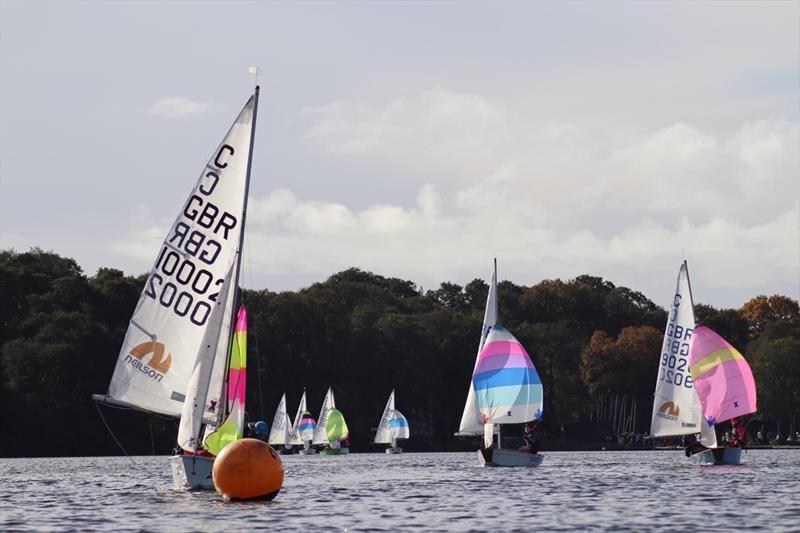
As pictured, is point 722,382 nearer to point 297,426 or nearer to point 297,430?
point 297,426

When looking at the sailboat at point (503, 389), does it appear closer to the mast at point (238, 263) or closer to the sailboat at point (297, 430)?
the mast at point (238, 263)

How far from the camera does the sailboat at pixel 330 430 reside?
13088cm

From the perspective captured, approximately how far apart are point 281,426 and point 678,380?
59.1 metres

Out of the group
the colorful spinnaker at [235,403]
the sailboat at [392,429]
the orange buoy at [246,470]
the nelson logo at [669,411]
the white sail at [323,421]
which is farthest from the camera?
the white sail at [323,421]

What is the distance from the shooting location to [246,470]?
132ft

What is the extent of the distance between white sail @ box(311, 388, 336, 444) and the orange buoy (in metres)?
92.8

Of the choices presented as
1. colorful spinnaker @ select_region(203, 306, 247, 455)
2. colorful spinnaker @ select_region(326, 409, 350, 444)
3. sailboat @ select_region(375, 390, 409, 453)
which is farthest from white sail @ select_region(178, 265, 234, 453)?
sailboat @ select_region(375, 390, 409, 453)

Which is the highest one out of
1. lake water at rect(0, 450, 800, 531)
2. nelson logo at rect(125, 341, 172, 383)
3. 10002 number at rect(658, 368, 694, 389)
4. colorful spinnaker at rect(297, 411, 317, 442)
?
10002 number at rect(658, 368, 694, 389)

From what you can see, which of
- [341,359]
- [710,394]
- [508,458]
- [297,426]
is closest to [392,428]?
[297,426]

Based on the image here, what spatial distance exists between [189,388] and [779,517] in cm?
1882

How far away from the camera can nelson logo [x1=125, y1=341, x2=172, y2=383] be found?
4572 cm

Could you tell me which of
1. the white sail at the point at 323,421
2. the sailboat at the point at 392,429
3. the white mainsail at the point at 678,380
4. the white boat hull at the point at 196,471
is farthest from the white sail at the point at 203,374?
the sailboat at the point at 392,429

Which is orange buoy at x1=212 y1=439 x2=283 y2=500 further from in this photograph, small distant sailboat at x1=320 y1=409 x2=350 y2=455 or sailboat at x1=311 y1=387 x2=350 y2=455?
small distant sailboat at x1=320 y1=409 x2=350 y2=455

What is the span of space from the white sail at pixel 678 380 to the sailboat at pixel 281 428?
2239 inches
